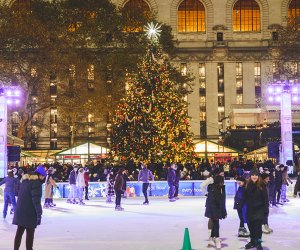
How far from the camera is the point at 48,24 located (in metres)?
47.5

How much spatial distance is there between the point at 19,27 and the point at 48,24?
4.07m

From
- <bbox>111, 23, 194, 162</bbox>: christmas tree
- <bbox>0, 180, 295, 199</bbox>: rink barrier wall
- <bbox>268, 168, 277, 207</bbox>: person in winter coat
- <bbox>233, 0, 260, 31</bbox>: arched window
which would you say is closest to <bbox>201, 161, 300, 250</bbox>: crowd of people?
<bbox>268, 168, 277, 207</bbox>: person in winter coat

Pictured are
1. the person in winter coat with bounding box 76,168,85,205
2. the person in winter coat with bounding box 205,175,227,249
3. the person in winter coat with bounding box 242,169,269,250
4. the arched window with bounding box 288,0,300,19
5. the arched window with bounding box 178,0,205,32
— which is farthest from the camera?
the arched window with bounding box 178,0,205,32

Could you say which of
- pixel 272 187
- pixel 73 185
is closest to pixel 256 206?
pixel 272 187

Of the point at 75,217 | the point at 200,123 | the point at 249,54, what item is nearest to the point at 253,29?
the point at 249,54

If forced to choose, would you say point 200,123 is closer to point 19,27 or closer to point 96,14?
point 96,14

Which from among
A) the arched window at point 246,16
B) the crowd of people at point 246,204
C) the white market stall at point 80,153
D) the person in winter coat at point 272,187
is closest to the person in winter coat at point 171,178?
the person in winter coat at point 272,187

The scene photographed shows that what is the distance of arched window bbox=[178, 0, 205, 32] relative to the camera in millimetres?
68625

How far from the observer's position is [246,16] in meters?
68.6

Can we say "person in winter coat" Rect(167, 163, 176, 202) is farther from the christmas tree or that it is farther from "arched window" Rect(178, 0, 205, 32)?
"arched window" Rect(178, 0, 205, 32)

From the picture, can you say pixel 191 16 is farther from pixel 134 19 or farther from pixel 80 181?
pixel 80 181

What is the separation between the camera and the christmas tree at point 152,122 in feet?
101

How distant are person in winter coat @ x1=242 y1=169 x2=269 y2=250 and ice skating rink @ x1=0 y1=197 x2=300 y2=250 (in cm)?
59

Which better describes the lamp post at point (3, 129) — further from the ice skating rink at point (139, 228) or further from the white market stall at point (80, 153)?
the white market stall at point (80, 153)
